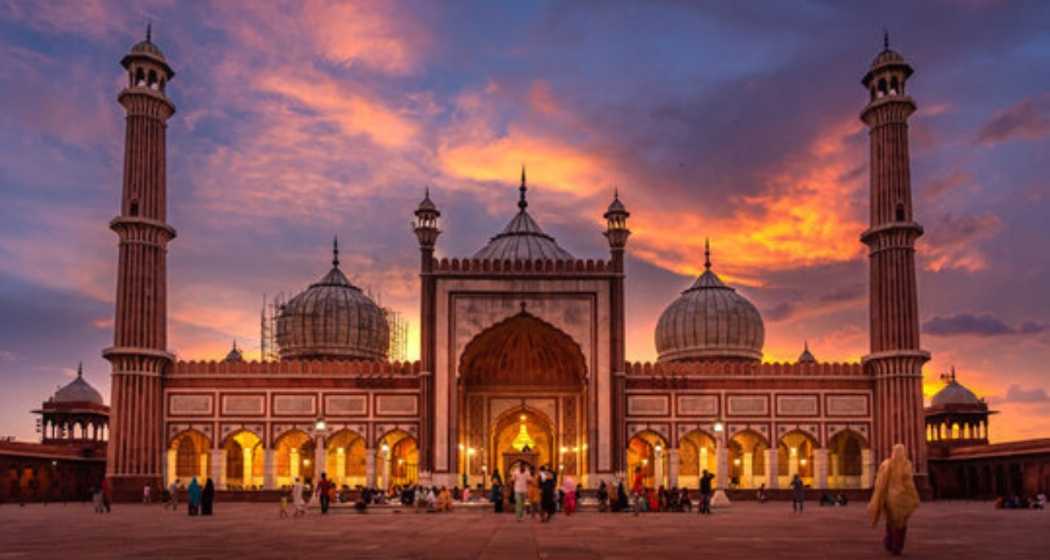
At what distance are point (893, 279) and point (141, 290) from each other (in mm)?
31103

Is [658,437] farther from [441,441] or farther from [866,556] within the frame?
[866,556]

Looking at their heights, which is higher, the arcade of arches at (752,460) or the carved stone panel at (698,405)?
the carved stone panel at (698,405)

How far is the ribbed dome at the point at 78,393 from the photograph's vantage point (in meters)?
63.7

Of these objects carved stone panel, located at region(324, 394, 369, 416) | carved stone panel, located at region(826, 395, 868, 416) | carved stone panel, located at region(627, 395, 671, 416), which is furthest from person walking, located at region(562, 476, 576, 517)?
carved stone panel, located at region(826, 395, 868, 416)

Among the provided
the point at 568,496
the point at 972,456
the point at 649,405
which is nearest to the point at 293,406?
the point at 649,405

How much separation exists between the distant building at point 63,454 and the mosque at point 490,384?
6.76 m

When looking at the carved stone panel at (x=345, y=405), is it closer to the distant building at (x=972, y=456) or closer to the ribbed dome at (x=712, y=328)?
the ribbed dome at (x=712, y=328)

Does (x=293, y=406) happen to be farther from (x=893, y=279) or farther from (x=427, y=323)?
(x=893, y=279)

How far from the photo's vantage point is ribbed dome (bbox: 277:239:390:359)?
192ft

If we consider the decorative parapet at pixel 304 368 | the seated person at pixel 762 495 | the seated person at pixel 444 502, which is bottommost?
the seated person at pixel 762 495

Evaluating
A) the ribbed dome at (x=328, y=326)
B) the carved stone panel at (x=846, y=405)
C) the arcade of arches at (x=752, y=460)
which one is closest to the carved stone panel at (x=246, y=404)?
the ribbed dome at (x=328, y=326)

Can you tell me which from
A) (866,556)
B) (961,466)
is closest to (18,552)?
(866,556)

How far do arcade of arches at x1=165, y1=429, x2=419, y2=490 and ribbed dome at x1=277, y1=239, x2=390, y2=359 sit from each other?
7001 millimetres

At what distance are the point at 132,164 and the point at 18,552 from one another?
1340 inches
